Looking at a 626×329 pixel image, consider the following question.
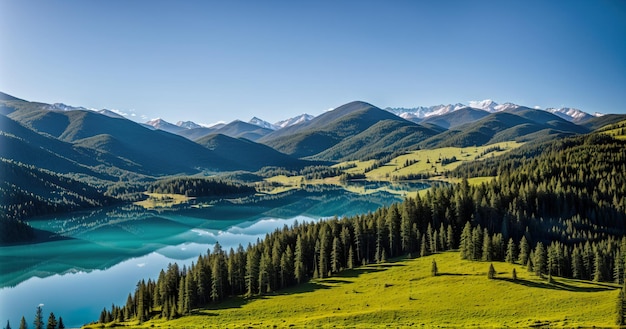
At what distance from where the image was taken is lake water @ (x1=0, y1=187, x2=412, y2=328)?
7862 cm

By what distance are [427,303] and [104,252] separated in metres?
97.0

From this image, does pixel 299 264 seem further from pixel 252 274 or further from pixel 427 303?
pixel 427 303

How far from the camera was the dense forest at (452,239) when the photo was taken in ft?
217

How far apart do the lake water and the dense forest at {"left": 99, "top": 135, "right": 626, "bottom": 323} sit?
12961mm

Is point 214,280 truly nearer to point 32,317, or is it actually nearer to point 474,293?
point 32,317

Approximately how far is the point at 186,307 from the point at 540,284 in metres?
48.7

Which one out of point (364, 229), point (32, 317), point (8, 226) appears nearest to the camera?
point (32, 317)

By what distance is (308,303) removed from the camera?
60250mm

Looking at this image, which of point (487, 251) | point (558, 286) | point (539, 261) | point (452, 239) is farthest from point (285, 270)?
point (558, 286)

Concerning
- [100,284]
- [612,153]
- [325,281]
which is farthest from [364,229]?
[612,153]

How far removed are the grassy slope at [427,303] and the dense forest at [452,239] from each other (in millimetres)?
4077

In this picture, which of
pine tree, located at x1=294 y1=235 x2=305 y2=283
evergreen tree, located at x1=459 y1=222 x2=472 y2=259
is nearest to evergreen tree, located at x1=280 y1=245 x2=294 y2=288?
pine tree, located at x1=294 y1=235 x2=305 y2=283

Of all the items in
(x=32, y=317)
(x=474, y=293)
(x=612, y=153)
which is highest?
(x=612, y=153)

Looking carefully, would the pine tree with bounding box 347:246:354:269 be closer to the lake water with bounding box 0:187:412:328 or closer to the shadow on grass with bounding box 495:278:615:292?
the shadow on grass with bounding box 495:278:615:292
